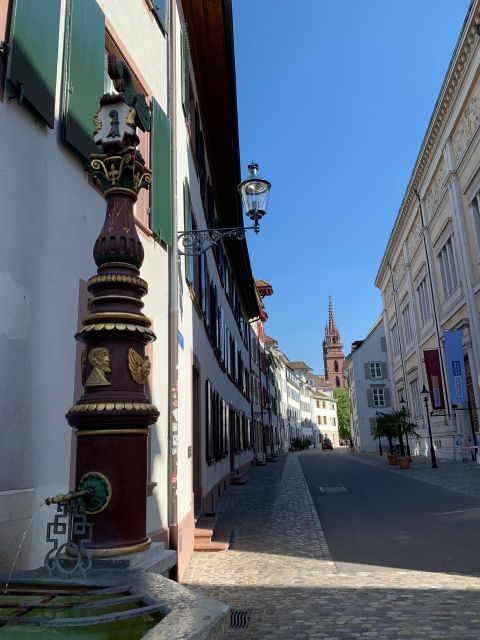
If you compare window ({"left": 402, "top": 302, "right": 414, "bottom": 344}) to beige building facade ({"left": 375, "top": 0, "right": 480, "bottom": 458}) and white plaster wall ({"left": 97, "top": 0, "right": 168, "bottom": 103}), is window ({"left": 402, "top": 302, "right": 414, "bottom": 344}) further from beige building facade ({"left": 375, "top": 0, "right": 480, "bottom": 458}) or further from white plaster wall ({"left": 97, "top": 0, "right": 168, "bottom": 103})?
white plaster wall ({"left": 97, "top": 0, "right": 168, "bottom": 103})

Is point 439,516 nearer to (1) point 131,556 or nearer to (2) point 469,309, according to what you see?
(1) point 131,556

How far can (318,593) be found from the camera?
225 inches

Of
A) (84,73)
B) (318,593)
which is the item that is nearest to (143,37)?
(84,73)

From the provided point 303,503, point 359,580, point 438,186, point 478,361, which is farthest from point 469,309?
point 359,580

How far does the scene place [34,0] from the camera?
4.59 m

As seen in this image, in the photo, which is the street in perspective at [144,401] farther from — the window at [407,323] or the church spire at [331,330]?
the church spire at [331,330]

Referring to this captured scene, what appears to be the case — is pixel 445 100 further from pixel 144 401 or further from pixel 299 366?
pixel 299 366

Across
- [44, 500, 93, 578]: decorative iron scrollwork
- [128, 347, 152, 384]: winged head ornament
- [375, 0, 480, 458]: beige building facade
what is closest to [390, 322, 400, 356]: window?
[375, 0, 480, 458]: beige building facade

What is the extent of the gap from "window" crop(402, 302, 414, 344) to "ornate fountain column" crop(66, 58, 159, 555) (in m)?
36.1

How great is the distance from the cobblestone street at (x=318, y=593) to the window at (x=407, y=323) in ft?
100

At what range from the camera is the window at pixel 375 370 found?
52875mm

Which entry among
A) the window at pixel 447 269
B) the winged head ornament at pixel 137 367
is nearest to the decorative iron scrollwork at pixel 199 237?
the winged head ornament at pixel 137 367

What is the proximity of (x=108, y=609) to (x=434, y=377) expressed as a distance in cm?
2850

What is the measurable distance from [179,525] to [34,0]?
5.87 meters
